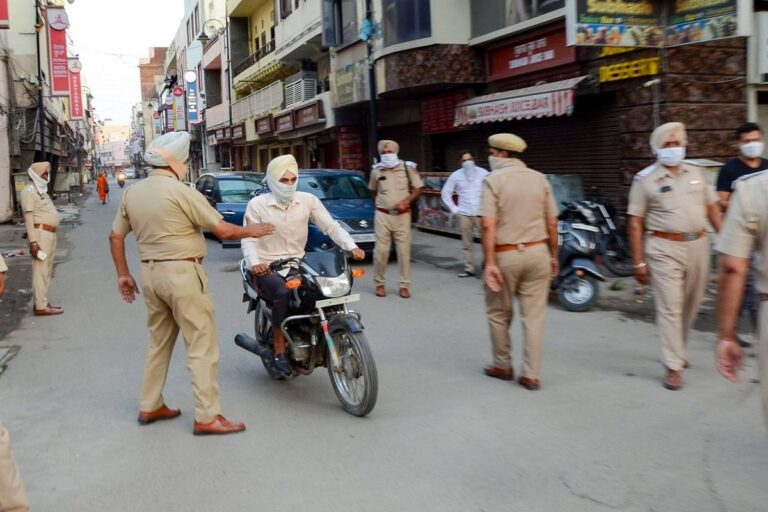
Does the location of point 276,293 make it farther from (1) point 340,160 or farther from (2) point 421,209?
(1) point 340,160

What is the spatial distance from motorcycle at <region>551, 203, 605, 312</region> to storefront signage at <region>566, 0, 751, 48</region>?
9.48 feet

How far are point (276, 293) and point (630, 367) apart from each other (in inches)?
116

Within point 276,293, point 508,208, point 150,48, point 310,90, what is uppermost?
point 150,48

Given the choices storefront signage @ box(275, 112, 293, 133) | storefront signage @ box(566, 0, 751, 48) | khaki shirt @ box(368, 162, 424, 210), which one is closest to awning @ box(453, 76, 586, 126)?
storefront signage @ box(566, 0, 751, 48)

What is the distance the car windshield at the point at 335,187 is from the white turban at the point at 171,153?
8.95 m

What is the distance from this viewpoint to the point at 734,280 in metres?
3.11

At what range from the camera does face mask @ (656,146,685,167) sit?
5656 mm

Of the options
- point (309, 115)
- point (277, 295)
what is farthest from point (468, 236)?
point (309, 115)

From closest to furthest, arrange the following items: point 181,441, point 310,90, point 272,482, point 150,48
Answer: point 272,482 < point 181,441 < point 310,90 < point 150,48

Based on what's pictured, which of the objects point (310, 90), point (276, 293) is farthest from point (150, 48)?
point (276, 293)

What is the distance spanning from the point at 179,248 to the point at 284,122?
83.9ft

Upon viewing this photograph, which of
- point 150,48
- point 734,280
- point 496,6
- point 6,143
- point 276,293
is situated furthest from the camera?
point 150,48

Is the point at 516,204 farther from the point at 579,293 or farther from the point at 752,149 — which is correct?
the point at 579,293

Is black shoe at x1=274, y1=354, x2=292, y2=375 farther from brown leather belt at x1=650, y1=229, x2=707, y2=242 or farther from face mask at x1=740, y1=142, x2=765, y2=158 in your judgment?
face mask at x1=740, y1=142, x2=765, y2=158
